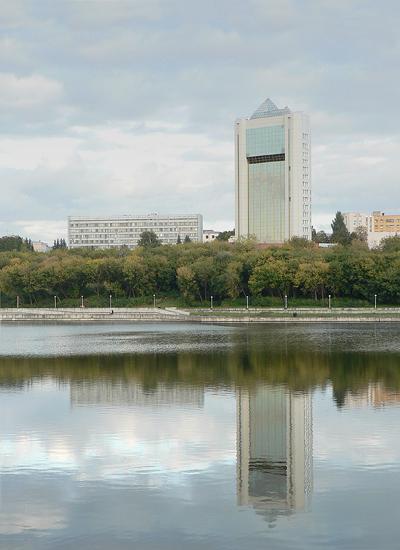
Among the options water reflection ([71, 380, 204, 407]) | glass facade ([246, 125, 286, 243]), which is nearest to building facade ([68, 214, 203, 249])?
glass facade ([246, 125, 286, 243])

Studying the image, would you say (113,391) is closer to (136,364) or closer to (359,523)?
(136,364)

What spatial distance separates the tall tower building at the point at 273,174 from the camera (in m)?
108

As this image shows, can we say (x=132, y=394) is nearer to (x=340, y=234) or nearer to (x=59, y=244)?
(x=340, y=234)

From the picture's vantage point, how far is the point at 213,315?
6022cm

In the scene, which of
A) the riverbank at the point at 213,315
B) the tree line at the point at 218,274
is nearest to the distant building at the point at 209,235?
the tree line at the point at 218,274

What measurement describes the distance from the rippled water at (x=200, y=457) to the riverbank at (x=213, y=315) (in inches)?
1211

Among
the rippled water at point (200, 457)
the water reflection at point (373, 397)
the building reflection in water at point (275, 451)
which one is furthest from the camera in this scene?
the water reflection at point (373, 397)

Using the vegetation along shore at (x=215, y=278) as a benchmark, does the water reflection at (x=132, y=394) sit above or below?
below

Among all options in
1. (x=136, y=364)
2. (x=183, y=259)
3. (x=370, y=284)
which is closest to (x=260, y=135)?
(x=183, y=259)

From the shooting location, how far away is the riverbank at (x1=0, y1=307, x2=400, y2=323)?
5441cm

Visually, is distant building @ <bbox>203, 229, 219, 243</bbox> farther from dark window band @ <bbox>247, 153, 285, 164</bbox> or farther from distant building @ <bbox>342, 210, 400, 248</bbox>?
dark window band @ <bbox>247, 153, 285, 164</bbox>

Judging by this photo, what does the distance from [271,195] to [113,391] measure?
95403 mm

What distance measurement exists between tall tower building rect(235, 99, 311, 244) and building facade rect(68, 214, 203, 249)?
1813 inches

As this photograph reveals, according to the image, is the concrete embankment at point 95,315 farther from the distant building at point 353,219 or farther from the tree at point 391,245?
the distant building at point 353,219
